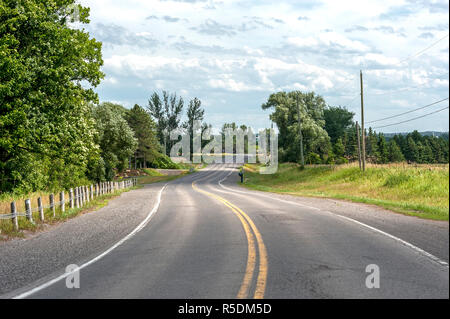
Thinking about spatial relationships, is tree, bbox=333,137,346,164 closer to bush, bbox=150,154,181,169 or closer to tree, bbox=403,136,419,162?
tree, bbox=403,136,419,162

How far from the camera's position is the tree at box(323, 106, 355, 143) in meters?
112

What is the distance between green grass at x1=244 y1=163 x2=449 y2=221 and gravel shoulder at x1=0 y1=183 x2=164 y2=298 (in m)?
7.27

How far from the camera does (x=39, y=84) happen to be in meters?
20.2

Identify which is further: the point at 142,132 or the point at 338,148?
the point at 338,148

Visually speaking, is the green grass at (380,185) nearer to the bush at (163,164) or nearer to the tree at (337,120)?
the bush at (163,164)

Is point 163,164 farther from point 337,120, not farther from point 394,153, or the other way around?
point 394,153

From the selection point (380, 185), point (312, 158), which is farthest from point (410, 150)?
point (380, 185)

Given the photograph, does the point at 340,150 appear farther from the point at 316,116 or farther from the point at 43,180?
the point at 43,180

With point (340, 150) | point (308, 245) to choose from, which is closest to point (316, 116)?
point (340, 150)

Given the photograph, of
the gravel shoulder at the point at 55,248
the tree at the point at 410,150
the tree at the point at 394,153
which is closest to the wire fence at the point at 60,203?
the gravel shoulder at the point at 55,248

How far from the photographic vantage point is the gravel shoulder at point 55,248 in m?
7.94

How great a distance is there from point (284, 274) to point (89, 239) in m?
7.37

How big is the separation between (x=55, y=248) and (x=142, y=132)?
258ft

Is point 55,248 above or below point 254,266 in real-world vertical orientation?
below
